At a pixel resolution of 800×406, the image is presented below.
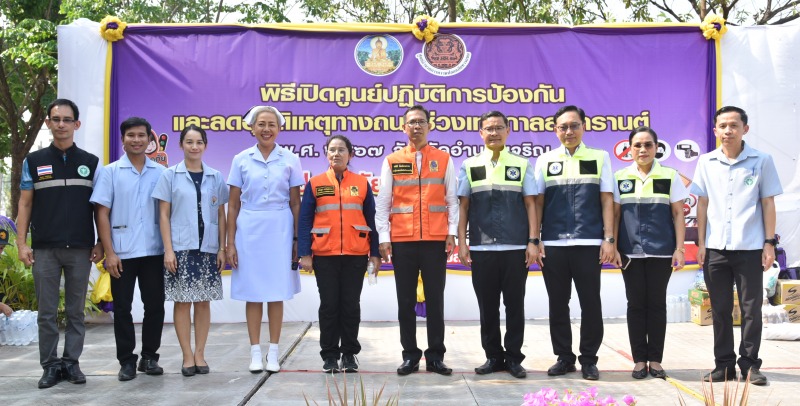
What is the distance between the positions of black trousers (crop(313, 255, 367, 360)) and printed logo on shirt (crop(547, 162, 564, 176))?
1233 mm

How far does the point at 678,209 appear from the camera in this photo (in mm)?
4184

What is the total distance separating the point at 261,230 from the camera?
14.1 feet

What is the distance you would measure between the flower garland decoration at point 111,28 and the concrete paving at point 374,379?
105 inches

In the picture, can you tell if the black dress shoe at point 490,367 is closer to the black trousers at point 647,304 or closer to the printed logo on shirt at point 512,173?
the black trousers at point 647,304

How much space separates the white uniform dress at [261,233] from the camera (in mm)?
4285

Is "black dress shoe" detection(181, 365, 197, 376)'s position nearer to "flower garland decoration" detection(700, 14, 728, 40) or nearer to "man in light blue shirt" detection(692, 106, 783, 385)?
"man in light blue shirt" detection(692, 106, 783, 385)

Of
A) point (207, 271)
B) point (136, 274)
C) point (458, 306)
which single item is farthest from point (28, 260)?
point (458, 306)

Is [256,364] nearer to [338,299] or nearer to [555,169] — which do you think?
[338,299]

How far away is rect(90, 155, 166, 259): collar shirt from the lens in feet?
13.6

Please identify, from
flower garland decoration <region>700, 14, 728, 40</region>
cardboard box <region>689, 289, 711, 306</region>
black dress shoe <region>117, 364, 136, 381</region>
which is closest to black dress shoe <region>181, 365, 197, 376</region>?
black dress shoe <region>117, 364, 136, 381</region>

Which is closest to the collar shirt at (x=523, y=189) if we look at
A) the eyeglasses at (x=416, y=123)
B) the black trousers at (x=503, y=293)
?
A: the black trousers at (x=503, y=293)

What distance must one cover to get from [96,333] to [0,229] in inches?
54.8

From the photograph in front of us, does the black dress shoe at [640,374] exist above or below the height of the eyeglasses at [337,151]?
below

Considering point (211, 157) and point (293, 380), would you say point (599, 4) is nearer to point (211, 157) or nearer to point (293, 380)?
point (211, 157)
